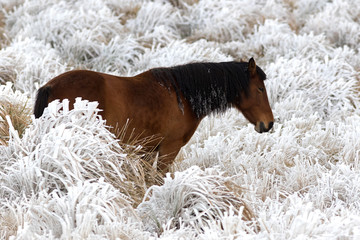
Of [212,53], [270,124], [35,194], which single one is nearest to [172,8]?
[212,53]

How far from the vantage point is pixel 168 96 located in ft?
13.5

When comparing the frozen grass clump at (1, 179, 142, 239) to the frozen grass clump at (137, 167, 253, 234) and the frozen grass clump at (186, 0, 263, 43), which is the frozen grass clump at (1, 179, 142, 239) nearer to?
the frozen grass clump at (137, 167, 253, 234)

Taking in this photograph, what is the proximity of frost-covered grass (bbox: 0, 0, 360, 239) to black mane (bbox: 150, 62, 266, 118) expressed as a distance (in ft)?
1.55

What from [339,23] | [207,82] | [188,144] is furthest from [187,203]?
[339,23]

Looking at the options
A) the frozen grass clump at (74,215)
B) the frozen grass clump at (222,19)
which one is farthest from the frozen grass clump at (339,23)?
the frozen grass clump at (74,215)

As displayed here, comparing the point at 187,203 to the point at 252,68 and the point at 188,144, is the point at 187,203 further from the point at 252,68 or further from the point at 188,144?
the point at 188,144

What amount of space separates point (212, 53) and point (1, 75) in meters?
3.06

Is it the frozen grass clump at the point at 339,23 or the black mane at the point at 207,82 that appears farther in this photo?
the frozen grass clump at the point at 339,23

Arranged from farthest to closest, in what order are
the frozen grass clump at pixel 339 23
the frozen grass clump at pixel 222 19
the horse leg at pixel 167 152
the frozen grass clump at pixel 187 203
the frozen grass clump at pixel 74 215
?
1. the frozen grass clump at pixel 339 23
2. the frozen grass clump at pixel 222 19
3. the horse leg at pixel 167 152
4. the frozen grass clump at pixel 187 203
5. the frozen grass clump at pixel 74 215

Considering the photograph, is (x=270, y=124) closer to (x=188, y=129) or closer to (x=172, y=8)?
(x=188, y=129)

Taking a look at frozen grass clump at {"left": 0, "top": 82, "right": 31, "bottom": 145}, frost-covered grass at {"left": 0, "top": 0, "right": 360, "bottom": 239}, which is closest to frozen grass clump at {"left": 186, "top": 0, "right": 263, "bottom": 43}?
frost-covered grass at {"left": 0, "top": 0, "right": 360, "bottom": 239}

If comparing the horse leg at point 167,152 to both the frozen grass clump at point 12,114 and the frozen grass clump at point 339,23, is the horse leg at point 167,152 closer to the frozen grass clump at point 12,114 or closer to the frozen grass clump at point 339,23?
the frozen grass clump at point 12,114

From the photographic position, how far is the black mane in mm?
4219

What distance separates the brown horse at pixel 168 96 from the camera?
3686 mm
